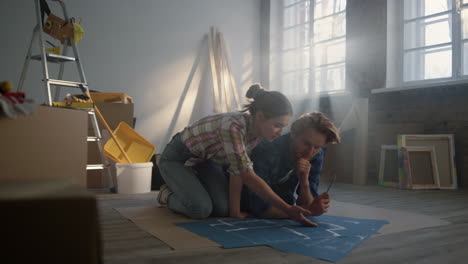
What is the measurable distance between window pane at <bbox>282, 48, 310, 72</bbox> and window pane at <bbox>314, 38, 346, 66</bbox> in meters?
0.24

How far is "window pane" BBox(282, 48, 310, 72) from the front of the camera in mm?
5082

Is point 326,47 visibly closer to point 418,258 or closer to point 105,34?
point 105,34

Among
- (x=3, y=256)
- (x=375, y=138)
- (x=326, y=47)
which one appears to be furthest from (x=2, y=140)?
(x=326, y=47)

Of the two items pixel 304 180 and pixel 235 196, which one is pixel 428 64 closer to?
pixel 304 180

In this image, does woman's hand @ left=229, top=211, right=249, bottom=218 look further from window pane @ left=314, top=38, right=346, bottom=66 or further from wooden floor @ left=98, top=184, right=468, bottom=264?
window pane @ left=314, top=38, right=346, bottom=66

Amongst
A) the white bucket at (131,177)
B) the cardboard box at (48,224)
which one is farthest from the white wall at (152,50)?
the cardboard box at (48,224)

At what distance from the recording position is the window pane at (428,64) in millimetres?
3686

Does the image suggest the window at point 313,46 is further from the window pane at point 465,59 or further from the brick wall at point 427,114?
the window pane at point 465,59

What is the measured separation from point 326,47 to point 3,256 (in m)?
4.68

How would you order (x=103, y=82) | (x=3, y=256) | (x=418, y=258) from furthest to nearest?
(x=103, y=82), (x=418, y=258), (x=3, y=256)

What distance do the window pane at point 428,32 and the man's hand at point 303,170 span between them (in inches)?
102

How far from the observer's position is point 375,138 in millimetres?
4090

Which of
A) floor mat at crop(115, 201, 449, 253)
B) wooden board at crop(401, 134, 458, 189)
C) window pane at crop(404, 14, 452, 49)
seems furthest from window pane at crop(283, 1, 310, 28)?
floor mat at crop(115, 201, 449, 253)

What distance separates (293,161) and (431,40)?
2.67m
